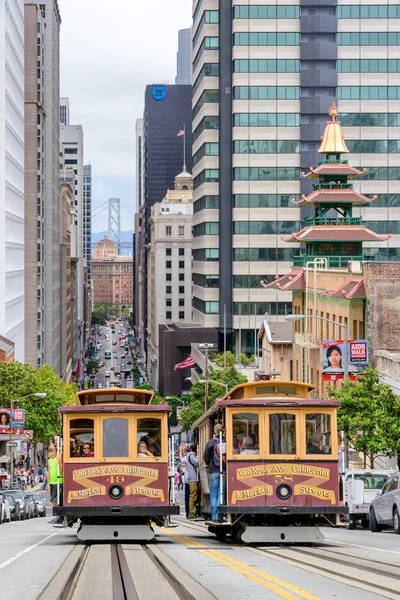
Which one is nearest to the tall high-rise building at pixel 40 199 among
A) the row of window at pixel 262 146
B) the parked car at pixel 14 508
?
the row of window at pixel 262 146

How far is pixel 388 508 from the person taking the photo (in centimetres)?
2992

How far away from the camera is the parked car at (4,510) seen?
40.8m

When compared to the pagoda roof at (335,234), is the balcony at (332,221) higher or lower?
higher

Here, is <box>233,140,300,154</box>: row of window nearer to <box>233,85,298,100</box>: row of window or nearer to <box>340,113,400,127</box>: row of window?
<box>233,85,298,100</box>: row of window

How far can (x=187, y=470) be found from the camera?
2697 cm

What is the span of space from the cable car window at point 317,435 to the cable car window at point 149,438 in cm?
315

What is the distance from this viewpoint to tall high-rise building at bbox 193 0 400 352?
108 meters

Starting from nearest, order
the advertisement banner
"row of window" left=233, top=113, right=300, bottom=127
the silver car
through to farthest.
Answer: the silver car
the advertisement banner
"row of window" left=233, top=113, right=300, bottom=127

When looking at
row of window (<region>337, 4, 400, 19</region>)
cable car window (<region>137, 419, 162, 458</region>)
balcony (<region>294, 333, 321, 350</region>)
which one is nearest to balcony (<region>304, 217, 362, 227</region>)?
balcony (<region>294, 333, 321, 350</region>)

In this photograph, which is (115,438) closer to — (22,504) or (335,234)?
(22,504)

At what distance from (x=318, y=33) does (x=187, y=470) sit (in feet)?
284

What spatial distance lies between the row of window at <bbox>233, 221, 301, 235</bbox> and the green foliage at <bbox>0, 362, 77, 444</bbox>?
28.2 metres

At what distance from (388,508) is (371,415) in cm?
1264

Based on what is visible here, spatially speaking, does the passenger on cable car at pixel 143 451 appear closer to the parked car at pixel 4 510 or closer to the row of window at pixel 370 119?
the parked car at pixel 4 510
